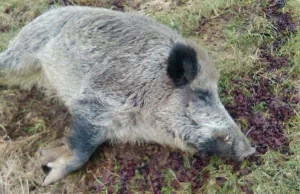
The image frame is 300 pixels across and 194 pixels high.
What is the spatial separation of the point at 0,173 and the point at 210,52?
2.71m

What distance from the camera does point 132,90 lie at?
4.59 m

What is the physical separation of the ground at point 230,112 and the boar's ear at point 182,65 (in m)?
0.73

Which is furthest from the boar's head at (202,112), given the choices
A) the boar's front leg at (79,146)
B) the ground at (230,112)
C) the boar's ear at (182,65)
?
the boar's front leg at (79,146)

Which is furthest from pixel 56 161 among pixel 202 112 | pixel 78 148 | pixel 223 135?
pixel 223 135

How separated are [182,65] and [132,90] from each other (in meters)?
0.55

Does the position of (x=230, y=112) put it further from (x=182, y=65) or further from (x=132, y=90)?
(x=132, y=90)

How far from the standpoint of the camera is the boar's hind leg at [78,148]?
14.9 ft

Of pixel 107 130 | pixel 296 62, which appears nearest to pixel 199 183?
pixel 107 130

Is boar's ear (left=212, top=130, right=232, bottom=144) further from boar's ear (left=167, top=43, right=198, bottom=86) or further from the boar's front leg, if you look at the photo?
the boar's front leg

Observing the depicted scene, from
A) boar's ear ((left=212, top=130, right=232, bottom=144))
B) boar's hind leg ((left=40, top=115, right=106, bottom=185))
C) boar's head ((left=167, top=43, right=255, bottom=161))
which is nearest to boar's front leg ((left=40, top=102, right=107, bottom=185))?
boar's hind leg ((left=40, top=115, right=106, bottom=185))

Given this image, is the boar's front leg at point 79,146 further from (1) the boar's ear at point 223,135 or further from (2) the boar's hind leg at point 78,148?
(1) the boar's ear at point 223,135

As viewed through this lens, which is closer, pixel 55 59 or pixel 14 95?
pixel 55 59

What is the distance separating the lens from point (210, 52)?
5.83 metres

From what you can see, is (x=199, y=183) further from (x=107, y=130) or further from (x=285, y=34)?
(x=285, y=34)
